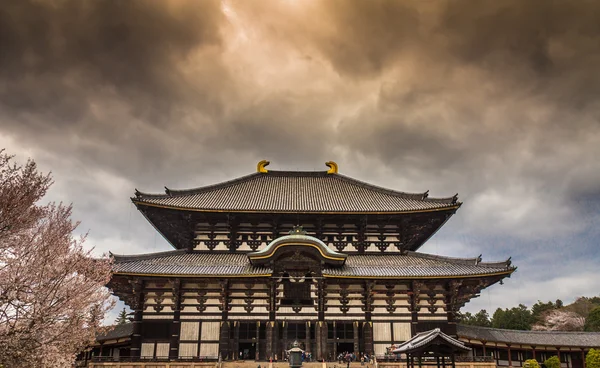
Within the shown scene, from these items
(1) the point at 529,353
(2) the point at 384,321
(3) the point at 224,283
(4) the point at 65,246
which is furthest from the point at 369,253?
(4) the point at 65,246

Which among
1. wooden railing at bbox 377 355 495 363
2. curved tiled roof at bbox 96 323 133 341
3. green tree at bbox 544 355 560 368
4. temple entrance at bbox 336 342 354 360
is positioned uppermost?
curved tiled roof at bbox 96 323 133 341

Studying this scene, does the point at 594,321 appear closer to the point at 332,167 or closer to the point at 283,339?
the point at 332,167

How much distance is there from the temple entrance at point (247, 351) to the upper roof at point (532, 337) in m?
16.7

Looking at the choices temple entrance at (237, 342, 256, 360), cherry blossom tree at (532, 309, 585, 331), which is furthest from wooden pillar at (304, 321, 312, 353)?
cherry blossom tree at (532, 309, 585, 331)

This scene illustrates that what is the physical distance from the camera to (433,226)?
4000 cm

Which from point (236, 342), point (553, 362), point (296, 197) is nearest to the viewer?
point (236, 342)

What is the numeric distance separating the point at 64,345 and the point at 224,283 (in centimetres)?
1676

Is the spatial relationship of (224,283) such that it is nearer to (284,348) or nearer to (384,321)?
(284,348)

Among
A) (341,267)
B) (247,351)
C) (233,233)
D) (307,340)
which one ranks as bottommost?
(247,351)

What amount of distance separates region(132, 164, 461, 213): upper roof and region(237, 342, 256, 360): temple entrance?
1031 centimetres

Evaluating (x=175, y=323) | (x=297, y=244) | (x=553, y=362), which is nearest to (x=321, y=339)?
(x=297, y=244)

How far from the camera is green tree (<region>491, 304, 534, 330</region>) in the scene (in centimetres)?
8244

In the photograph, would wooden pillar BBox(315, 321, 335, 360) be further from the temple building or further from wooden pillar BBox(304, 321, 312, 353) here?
wooden pillar BBox(304, 321, 312, 353)

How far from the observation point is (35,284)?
1562 centimetres
